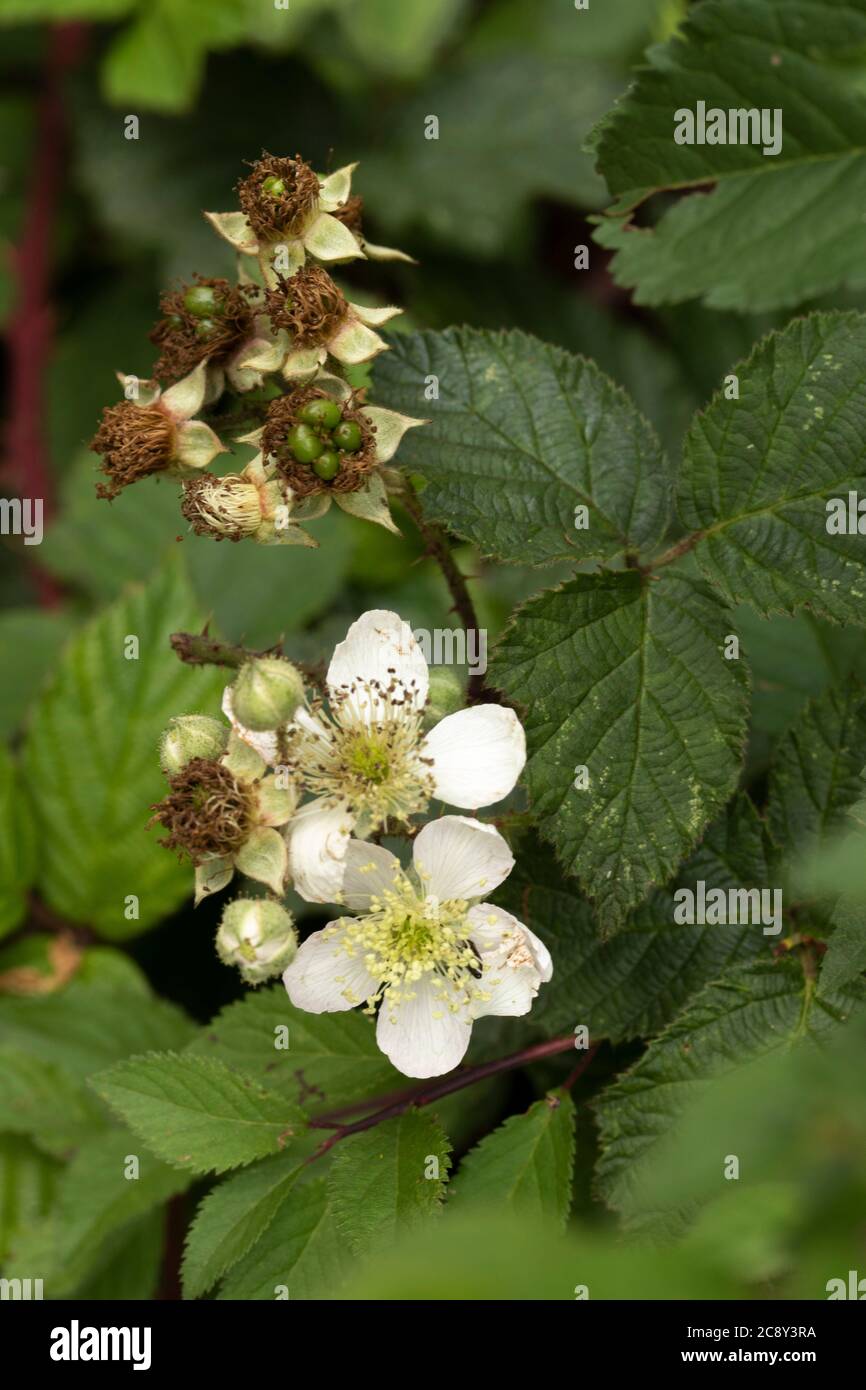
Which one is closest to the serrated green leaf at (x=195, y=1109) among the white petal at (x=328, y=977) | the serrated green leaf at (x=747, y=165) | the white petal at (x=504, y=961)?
the white petal at (x=328, y=977)

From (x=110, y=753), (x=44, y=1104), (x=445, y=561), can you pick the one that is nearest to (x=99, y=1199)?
(x=44, y=1104)

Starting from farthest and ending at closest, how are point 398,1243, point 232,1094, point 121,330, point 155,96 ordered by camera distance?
point 121,330, point 155,96, point 232,1094, point 398,1243

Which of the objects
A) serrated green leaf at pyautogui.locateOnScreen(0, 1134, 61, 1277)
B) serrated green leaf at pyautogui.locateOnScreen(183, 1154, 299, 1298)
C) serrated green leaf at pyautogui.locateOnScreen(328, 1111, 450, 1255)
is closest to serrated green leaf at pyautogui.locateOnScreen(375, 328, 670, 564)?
serrated green leaf at pyautogui.locateOnScreen(328, 1111, 450, 1255)

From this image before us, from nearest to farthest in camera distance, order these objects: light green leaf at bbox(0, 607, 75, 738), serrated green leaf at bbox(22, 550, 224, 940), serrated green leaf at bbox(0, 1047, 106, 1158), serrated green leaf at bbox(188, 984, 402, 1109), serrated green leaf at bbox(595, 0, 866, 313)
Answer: serrated green leaf at bbox(188, 984, 402, 1109)
serrated green leaf at bbox(595, 0, 866, 313)
serrated green leaf at bbox(0, 1047, 106, 1158)
serrated green leaf at bbox(22, 550, 224, 940)
light green leaf at bbox(0, 607, 75, 738)

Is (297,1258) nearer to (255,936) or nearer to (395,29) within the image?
(255,936)

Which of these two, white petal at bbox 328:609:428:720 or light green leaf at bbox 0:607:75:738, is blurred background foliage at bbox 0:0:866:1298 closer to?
light green leaf at bbox 0:607:75:738
